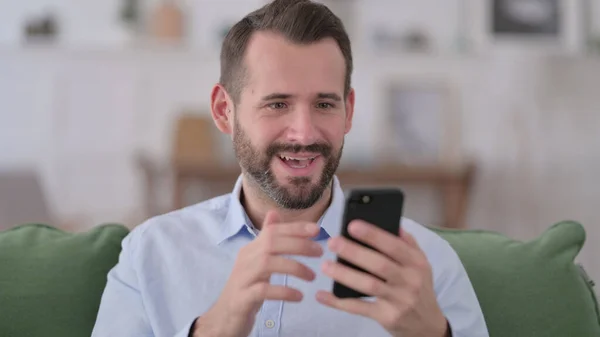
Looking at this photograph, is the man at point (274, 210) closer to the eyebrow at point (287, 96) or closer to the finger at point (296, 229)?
the eyebrow at point (287, 96)

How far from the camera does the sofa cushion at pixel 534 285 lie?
47.5 inches

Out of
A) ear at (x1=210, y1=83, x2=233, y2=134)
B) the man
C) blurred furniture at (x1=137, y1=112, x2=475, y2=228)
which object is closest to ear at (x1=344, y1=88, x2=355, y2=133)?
the man

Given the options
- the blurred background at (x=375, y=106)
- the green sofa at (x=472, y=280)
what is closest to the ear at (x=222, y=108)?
the green sofa at (x=472, y=280)

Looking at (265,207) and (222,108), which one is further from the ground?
(222,108)

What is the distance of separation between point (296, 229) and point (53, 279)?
57 centimetres

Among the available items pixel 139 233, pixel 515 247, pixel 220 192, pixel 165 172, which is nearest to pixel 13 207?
pixel 165 172

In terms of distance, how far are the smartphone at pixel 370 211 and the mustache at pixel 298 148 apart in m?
0.25

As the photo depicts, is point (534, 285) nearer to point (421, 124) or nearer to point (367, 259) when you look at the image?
point (367, 259)

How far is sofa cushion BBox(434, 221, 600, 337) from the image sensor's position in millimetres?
1207

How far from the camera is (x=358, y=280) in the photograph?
85 cm

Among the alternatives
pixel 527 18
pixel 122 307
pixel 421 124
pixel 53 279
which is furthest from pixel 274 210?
pixel 527 18

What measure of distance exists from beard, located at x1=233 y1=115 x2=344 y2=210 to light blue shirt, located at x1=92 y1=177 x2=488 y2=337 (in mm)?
86

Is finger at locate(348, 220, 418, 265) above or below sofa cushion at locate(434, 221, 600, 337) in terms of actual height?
above

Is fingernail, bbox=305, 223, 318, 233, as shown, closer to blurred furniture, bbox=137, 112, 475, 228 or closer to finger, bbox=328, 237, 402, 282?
finger, bbox=328, 237, 402, 282
